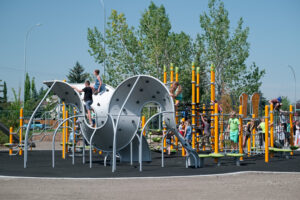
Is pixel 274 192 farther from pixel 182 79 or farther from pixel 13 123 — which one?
pixel 182 79

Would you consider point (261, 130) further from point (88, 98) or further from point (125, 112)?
point (88, 98)

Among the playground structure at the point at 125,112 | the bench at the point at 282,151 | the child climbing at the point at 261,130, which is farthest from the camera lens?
the child climbing at the point at 261,130

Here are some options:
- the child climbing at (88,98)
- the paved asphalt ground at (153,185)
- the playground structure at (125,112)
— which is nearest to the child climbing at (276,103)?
the playground structure at (125,112)

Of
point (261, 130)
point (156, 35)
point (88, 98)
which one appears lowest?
point (261, 130)

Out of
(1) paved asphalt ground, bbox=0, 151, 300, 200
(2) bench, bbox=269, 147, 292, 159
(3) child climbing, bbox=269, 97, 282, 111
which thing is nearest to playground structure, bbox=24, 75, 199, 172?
(1) paved asphalt ground, bbox=0, 151, 300, 200

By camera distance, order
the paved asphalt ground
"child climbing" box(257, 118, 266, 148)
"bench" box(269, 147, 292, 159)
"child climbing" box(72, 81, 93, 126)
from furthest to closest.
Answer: "child climbing" box(257, 118, 266, 148) → "bench" box(269, 147, 292, 159) → "child climbing" box(72, 81, 93, 126) → the paved asphalt ground

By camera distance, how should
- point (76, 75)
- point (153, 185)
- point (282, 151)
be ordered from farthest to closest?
point (76, 75) < point (282, 151) < point (153, 185)

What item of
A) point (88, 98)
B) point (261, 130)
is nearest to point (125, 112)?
point (88, 98)

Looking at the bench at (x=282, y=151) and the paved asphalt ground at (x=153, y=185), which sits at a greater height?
the bench at (x=282, y=151)

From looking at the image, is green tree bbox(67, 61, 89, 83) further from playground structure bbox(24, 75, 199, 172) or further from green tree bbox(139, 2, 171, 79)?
playground structure bbox(24, 75, 199, 172)

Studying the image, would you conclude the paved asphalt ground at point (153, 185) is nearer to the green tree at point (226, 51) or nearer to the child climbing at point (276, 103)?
the child climbing at point (276, 103)

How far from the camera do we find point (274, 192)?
8.18 metres

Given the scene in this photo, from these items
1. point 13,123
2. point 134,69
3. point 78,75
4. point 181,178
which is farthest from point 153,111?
point 78,75

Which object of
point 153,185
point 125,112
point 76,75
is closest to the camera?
point 153,185
